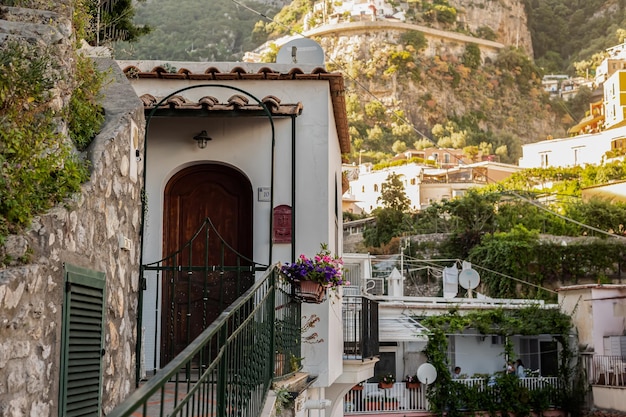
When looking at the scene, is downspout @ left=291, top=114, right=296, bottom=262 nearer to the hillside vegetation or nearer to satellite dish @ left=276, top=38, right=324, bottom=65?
satellite dish @ left=276, top=38, right=324, bottom=65

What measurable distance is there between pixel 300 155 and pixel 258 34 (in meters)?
128

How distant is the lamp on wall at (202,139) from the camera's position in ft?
31.2

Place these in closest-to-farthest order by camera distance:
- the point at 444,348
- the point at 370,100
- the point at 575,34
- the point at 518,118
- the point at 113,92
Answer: the point at 113,92
the point at 444,348
the point at 370,100
the point at 518,118
the point at 575,34

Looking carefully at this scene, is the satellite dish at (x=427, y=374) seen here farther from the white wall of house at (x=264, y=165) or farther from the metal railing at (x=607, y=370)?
the white wall of house at (x=264, y=165)

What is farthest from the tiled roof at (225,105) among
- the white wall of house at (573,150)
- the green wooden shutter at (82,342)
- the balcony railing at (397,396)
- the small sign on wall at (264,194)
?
the white wall of house at (573,150)

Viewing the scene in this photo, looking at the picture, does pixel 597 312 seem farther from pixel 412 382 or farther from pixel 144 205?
pixel 144 205

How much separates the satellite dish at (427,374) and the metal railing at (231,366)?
1813 cm

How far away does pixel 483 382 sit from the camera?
87.9 ft

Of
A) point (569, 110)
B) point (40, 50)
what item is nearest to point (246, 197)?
point (40, 50)

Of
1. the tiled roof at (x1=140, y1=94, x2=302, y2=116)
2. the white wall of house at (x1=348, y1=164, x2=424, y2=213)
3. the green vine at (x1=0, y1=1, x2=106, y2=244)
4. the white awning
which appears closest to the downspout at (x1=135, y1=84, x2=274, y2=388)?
the tiled roof at (x1=140, y1=94, x2=302, y2=116)

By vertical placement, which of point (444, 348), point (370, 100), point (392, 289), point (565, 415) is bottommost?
point (565, 415)

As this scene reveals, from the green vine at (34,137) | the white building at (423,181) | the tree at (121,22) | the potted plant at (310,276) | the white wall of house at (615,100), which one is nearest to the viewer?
the green vine at (34,137)

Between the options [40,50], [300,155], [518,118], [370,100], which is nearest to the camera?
[40,50]

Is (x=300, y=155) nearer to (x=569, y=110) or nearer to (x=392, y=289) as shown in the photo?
(x=392, y=289)
